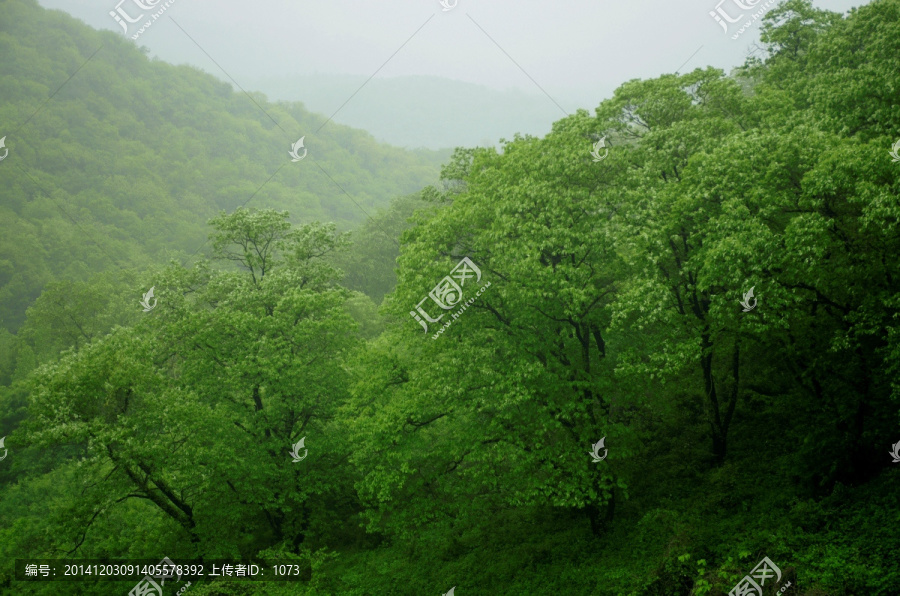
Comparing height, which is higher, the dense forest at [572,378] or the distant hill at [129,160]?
the distant hill at [129,160]

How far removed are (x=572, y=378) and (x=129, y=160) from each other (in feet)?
505

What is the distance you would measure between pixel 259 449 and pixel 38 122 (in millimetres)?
151141

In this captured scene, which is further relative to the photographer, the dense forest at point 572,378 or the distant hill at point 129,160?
the distant hill at point 129,160

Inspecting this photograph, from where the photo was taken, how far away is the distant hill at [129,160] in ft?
353

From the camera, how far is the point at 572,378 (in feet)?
61.5

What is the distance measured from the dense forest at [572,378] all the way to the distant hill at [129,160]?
83.6 m

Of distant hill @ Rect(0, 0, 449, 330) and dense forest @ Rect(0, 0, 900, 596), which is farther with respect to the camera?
distant hill @ Rect(0, 0, 449, 330)

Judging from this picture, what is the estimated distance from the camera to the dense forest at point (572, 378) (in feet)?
45.2

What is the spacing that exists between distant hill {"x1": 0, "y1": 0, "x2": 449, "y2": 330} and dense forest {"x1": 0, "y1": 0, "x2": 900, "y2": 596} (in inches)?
3290

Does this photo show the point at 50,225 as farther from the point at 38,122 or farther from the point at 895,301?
the point at 895,301

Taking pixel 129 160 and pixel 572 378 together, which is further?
pixel 129 160

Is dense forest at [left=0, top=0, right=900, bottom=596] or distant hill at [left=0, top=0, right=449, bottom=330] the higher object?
distant hill at [left=0, top=0, right=449, bottom=330]

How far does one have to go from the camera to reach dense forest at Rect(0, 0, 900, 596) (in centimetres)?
1378

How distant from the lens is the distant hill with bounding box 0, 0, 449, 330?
10769cm
